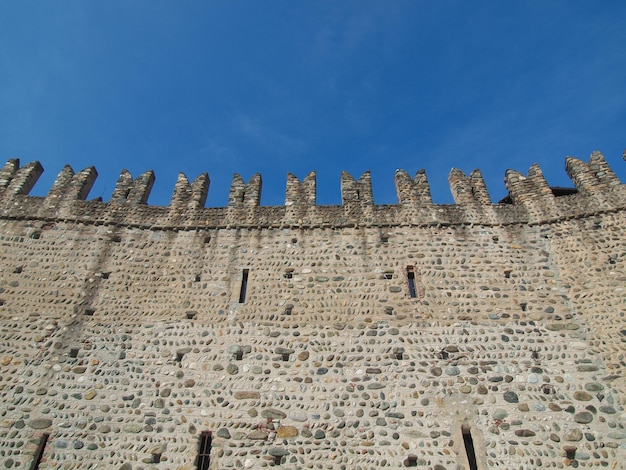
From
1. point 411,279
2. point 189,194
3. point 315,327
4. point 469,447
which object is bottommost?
point 469,447

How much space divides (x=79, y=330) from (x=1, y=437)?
6.41 feet

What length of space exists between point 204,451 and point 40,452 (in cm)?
265

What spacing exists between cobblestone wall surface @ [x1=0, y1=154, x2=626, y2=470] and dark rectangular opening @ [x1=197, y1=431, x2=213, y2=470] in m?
0.10

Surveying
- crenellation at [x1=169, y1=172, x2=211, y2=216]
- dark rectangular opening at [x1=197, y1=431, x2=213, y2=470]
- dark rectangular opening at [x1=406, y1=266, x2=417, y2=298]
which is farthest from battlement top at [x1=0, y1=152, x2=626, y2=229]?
dark rectangular opening at [x1=197, y1=431, x2=213, y2=470]

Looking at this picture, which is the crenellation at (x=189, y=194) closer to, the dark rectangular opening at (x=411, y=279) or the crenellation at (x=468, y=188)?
the dark rectangular opening at (x=411, y=279)

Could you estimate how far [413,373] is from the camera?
6.95 m

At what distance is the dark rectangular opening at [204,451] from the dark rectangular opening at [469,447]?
4.05m

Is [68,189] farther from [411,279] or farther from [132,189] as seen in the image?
[411,279]

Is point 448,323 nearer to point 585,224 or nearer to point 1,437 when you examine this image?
point 585,224

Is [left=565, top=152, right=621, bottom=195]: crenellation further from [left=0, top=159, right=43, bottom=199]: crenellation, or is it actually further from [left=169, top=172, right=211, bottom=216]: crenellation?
[left=0, top=159, right=43, bottom=199]: crenellation

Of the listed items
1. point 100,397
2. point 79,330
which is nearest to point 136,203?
point 79,330

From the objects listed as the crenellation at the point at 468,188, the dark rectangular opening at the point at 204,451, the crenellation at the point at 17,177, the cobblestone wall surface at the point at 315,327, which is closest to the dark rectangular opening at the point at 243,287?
the cobblestone wall surface at the point at 315,327

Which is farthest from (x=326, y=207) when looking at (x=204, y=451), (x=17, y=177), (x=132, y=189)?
(x=17, y=177)

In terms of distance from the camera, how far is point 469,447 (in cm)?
629
